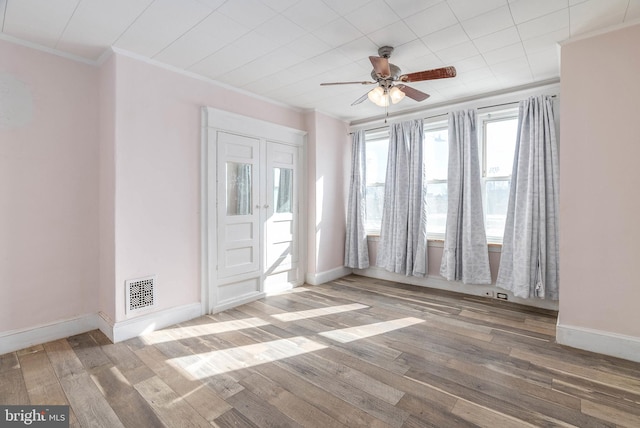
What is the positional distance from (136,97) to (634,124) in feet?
14.1

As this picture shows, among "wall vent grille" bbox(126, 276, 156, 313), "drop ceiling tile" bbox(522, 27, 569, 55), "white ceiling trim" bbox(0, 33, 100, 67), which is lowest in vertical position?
"wall vent grille" bbox(126, 276, 156, 313)

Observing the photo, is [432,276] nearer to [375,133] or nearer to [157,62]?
[375,133]

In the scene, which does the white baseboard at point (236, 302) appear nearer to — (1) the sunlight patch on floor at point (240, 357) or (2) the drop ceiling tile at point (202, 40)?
(1) the sunlight patch on floor at point (240, 357)

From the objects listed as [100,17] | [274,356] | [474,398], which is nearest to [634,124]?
[474,398]

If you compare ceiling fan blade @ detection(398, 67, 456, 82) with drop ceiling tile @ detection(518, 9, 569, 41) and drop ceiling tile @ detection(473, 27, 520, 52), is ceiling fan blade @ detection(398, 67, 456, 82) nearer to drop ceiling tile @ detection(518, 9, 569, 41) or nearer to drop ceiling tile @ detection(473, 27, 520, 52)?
drop ceiling tile @ detection(473, 27, 520, 52)

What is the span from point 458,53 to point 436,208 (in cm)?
223

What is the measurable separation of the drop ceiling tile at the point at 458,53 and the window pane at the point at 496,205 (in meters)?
1.79

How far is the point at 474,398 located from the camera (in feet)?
6.36

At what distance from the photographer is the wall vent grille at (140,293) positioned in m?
2.83

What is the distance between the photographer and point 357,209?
4992 mm

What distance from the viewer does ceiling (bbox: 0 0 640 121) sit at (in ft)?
7.01

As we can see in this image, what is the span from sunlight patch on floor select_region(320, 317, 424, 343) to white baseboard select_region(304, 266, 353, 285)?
1.63 meters

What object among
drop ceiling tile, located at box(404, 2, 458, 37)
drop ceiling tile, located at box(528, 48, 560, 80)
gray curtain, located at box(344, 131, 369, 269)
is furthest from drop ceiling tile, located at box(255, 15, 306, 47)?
gray curtain, located at box(344, 131, 369, 269)

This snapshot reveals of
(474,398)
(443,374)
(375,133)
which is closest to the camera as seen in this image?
(474,398)
